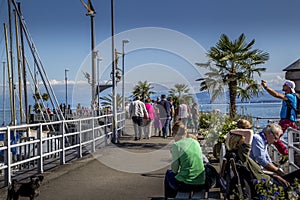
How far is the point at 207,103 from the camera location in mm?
19609

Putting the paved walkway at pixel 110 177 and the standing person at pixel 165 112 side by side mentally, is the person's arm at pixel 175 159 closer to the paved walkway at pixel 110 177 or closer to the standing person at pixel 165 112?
the paved walkway at pixel 110 177

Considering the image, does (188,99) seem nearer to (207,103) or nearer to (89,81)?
(207,103)

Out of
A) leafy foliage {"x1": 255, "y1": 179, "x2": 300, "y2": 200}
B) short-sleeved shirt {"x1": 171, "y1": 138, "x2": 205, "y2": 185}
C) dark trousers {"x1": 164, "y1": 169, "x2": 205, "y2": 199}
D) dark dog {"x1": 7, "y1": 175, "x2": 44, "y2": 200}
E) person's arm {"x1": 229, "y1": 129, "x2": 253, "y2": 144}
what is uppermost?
person's arm {"x1": 229, "y1": 129, "x2": 253, "y2": 144}

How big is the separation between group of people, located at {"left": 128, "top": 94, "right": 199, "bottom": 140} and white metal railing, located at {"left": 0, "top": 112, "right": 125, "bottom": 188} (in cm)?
110

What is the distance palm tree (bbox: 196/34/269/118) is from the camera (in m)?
21.3

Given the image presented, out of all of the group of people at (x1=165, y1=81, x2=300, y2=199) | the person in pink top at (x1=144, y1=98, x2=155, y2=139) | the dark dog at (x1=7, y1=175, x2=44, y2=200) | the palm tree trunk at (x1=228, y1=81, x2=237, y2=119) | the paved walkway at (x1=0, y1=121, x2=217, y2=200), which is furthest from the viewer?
the palm tree trunk at (x1=228, y1=81, x2=237, y2=119)

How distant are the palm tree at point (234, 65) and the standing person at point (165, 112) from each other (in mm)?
2566

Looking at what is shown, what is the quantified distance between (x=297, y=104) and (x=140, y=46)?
18.1ft

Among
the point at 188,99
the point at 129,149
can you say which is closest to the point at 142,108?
the point at 188,99

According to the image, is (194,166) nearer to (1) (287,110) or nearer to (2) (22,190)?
(2) (22,190)

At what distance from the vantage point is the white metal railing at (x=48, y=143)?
8.50m

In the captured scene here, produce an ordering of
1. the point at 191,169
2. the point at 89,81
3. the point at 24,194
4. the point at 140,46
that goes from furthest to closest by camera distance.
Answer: the point at 89,81 < the point at 140,46 < the point at 24,194 < the point at 191,169

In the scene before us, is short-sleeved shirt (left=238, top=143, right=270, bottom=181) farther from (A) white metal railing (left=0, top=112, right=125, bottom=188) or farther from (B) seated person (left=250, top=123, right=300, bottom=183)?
(A) white metal railing (left=0, top=112, right=125, bottom=188)

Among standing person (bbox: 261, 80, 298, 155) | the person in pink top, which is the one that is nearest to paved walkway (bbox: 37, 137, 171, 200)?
standing person (bbox: 261, 80, 298, 155)
